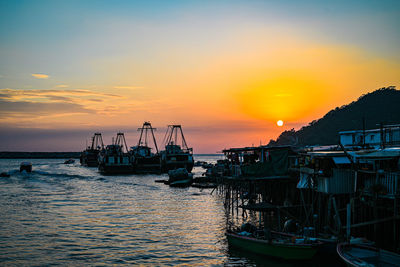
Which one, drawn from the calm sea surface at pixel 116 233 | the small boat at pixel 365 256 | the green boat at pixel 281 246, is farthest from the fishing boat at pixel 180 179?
the small boat at pixel 365 256

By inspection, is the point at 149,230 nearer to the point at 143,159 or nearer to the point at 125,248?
the point at 125,248

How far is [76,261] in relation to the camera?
22641 millimetres

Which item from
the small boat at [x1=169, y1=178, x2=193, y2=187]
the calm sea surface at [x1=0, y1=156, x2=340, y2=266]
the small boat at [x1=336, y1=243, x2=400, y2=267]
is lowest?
the calm sea surface at [x1=0, y1=156, x2=340, y2=266]

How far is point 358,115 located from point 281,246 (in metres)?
125

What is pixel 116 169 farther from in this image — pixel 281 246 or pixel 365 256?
pixel 365 256

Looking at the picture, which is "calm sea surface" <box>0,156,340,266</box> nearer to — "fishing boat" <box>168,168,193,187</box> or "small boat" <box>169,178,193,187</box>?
"small boat" <box>169,178,193,187</box>

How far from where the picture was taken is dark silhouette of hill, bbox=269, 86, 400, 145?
119 metres

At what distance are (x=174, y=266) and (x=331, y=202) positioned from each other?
11449 mm

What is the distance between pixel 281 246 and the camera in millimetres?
21094

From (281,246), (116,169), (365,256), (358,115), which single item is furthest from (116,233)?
(358,115)

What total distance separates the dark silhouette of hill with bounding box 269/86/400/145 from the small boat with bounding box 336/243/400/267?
96.5m

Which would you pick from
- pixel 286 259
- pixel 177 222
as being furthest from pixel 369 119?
pixel 286 259

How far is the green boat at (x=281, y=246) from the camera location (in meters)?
20.5

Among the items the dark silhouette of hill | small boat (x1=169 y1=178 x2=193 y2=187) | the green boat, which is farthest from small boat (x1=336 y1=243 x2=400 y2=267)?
the dark silhouette of hill
